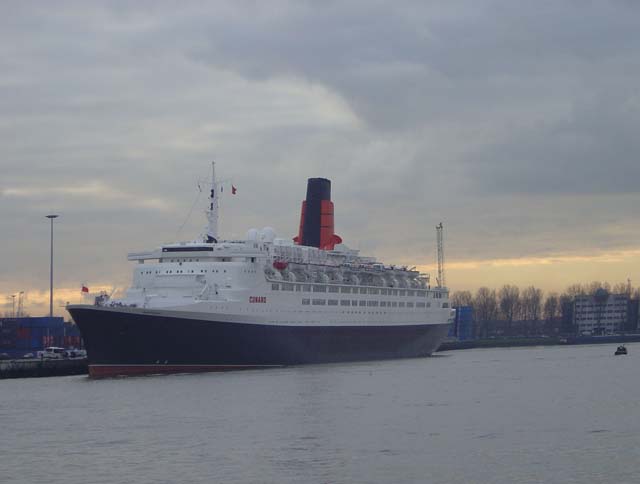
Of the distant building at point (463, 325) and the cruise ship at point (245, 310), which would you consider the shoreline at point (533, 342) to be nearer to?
the distant building at point (463, 325)

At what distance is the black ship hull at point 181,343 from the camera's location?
53.9 m

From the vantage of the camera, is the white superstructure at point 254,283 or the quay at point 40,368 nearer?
the white superstructure at point 254,283

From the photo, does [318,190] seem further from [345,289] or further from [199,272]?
[199,272]

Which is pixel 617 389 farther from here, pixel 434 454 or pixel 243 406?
pixel 434 454

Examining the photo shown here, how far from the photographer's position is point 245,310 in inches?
2312

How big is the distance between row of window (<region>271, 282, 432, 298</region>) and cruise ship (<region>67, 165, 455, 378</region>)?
71 mm

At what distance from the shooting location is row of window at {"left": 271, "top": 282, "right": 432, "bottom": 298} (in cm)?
6312

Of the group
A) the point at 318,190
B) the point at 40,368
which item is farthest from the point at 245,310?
the point at 318,190

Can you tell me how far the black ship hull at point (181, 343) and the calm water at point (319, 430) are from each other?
239 centimetres

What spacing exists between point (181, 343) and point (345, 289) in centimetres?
1783

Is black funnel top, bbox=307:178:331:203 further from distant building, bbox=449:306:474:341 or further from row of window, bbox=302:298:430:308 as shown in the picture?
distant building, bbox=449:306:474:341

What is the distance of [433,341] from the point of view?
84.1 meters

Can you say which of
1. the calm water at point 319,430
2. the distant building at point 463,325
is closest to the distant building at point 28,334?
the calm water at point 319,430

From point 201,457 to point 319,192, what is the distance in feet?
173
